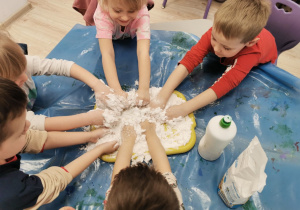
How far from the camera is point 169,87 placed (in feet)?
3.24

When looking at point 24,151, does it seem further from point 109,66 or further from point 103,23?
point 103,23

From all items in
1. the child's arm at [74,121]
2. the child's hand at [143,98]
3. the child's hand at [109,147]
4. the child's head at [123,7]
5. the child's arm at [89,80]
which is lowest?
the child's hand at [109,147]

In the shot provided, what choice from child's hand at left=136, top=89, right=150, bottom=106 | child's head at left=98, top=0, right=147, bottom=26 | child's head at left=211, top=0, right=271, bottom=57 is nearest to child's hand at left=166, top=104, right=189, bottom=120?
child's hand at left=136, top=89, right=150, bottom=106

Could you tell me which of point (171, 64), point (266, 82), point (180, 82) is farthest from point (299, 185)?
point (171, 64)

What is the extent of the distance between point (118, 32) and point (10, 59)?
567 millimetres

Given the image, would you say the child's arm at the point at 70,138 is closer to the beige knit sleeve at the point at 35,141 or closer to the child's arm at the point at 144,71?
the beige knit sleeve at the point at 35,141

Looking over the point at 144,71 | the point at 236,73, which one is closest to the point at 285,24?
the point at 236,73

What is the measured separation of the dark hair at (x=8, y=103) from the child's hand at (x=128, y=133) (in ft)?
1.34

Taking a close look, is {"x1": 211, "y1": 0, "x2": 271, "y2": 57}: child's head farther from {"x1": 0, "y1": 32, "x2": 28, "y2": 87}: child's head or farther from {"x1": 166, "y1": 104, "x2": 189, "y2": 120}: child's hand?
{"x1": 0, "y1": 32, "x2": 28, "y2": 87}: child's head

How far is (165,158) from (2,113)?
0.53 metres

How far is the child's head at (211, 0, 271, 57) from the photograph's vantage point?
2.63 ft

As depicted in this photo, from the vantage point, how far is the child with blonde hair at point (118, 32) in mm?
924

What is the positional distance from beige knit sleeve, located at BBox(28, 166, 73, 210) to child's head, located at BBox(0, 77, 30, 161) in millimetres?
143

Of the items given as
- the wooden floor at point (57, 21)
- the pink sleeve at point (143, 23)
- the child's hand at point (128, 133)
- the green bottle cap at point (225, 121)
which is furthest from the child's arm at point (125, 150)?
the wooden floor at point (57, 21)
